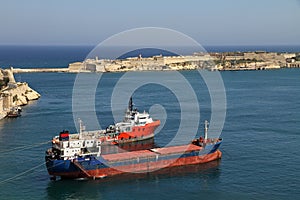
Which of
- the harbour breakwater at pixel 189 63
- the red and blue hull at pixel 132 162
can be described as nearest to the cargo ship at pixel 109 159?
the red and blue hull at pixel 132 162

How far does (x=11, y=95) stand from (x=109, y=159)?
13167 mm

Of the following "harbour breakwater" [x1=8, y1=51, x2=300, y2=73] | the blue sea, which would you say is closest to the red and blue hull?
the blue sea

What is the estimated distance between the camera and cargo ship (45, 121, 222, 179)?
12.4m

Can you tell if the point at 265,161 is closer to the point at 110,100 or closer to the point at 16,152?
the point at 16,152

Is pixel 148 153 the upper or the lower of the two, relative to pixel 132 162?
upper

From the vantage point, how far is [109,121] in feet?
64.6

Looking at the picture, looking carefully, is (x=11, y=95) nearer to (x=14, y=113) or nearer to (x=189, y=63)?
(x=14, y=113)

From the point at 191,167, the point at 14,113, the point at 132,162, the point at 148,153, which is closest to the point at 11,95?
the point at 14,113

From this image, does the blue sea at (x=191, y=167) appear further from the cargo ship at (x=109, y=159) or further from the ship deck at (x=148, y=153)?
the ship deck at (x=148, y=153)

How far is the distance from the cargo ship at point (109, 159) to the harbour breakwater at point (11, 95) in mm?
9353

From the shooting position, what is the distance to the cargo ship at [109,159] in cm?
1238

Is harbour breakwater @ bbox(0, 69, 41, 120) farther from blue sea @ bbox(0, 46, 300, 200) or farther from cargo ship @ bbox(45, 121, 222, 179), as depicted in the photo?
cargo ship @ bbox(45, 121, 222, 179)

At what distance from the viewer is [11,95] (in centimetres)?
2438

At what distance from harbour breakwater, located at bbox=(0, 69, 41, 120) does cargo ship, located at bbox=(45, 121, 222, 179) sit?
9.35 metres
